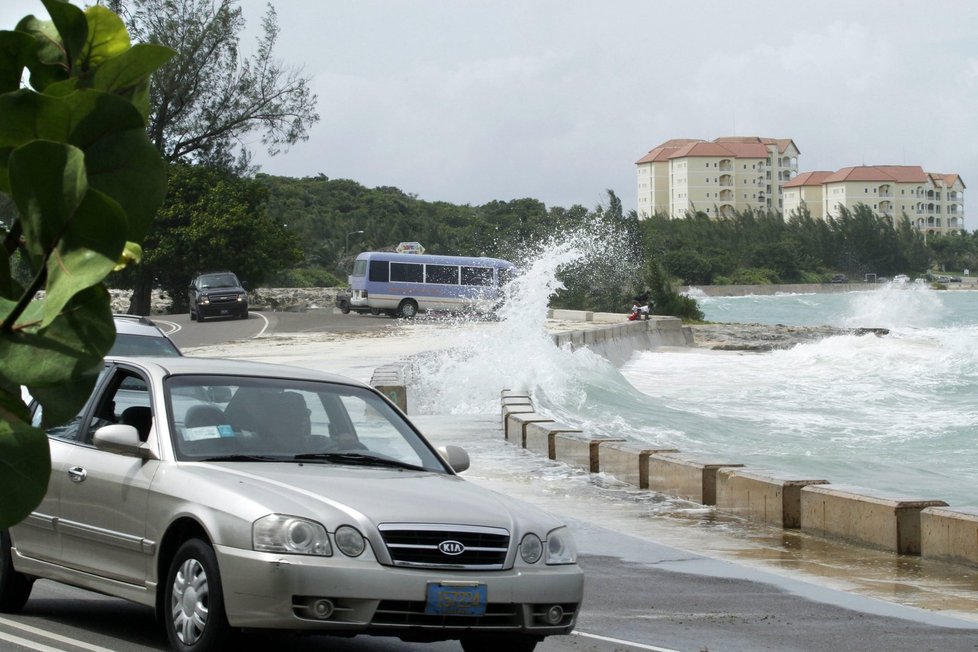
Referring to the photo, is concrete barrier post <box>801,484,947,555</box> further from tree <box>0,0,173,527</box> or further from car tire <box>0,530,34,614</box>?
tree <box>0,0,173,527</box>

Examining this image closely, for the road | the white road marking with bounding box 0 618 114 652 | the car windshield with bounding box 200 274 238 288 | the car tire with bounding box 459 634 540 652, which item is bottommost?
the road

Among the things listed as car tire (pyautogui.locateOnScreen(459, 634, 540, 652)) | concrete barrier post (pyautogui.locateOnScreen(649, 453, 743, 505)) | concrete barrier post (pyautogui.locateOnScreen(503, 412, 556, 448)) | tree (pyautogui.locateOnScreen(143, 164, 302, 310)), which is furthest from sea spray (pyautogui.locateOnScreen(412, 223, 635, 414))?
tree (pyautogui.locateOnScreen(143, 164, 302, 310))

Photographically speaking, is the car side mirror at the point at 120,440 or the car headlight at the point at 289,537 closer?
the car headlight at the point at 289,537

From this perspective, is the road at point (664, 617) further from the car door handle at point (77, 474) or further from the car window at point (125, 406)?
the car window at point (125, 406)

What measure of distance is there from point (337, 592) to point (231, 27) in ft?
195

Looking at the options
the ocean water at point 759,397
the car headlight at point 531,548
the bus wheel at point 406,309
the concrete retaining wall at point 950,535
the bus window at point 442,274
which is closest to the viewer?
the car headlight at point 531,548

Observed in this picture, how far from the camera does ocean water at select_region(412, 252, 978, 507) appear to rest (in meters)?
22.4

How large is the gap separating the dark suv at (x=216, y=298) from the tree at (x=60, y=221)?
4933cm

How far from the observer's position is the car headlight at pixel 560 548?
652 cm

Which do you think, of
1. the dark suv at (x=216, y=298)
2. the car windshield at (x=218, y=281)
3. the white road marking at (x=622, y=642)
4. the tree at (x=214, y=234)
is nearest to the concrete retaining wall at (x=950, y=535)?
the white road marking at (x=622, y=642)

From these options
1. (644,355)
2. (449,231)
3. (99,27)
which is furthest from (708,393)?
(449,231)

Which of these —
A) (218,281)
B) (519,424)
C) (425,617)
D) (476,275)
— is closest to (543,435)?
(519,424)

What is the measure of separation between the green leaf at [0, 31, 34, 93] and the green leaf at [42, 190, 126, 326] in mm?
252

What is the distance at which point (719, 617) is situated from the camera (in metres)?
8.32
